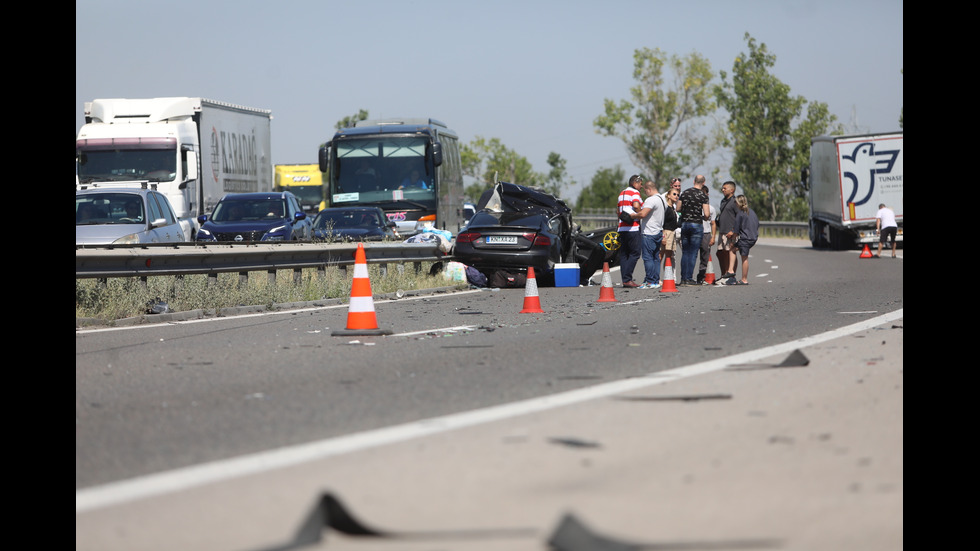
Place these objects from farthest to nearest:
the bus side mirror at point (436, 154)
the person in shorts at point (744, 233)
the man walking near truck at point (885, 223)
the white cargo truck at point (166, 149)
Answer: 1. the man walking near truck at point (885, 223)
2. the bus side mirror at point (436, 154)
3. the white cargo truck at point (166, 149)
4. the person in shorts at point (744, 233)

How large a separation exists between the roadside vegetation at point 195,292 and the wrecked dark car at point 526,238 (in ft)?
5.56

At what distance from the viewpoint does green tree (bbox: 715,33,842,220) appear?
70500 millimetres

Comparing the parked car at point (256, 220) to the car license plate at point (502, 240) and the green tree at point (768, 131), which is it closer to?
the car license plate at point (502, 240)

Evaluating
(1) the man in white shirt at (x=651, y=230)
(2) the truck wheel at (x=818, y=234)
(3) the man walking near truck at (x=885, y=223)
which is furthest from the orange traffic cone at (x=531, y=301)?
(2) the truck wheel at (x=818, y=234)

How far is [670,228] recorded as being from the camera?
1978cm

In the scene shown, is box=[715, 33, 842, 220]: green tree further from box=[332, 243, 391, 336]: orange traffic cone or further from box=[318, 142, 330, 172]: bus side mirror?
box=[332, 243, 391, 336]: orange traffic cone

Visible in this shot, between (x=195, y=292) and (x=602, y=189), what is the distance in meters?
102

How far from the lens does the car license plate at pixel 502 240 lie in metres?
19.2

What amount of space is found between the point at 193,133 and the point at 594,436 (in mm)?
22171

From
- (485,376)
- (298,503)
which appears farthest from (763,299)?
(298,503)

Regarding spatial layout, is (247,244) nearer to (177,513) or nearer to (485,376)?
(485,376)

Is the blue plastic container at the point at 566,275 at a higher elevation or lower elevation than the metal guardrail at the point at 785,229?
lower

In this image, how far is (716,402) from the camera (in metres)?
6.58
